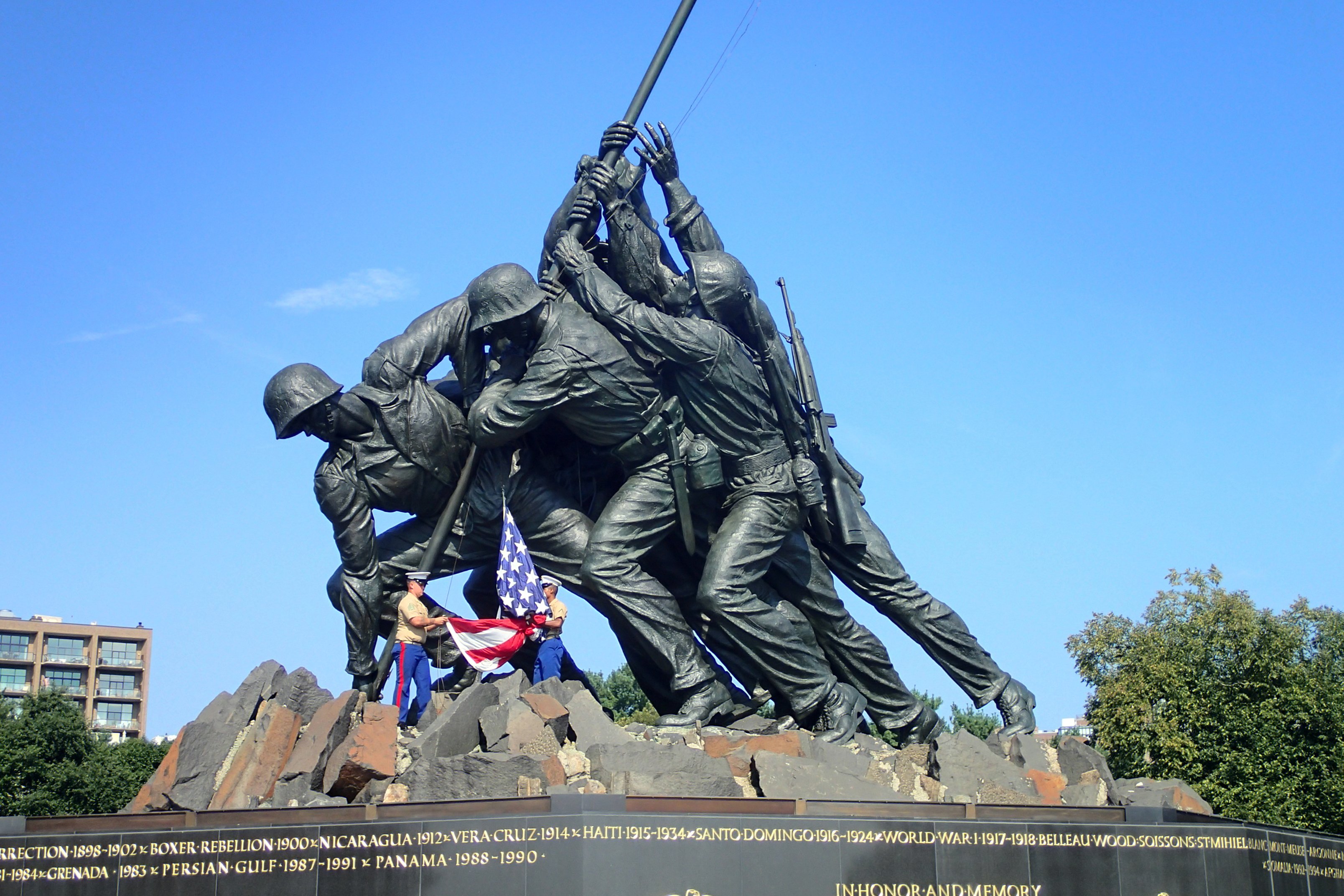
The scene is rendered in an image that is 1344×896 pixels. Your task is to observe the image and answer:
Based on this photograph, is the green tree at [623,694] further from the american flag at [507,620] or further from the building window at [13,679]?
the building window at [13,679]

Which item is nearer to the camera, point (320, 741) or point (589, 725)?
point (320, 741)

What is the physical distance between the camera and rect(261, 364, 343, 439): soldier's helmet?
9.73 m

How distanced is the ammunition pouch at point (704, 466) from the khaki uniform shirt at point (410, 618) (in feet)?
7.13

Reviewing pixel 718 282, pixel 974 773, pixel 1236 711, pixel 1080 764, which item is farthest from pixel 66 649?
pixel 974 773

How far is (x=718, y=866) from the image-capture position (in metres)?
7.29

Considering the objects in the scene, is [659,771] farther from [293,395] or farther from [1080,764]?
[293,395]

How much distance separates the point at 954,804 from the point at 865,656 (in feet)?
9.11

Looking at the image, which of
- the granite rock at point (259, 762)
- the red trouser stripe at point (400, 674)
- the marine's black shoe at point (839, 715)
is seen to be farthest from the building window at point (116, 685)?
the marine's black shoe at point (839, 715)

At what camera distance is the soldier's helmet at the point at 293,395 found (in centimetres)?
973

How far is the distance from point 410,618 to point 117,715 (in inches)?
2178

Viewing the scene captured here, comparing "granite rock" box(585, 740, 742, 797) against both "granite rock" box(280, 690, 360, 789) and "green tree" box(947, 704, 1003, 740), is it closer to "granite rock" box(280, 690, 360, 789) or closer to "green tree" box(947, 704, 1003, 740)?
"granite rock" box(280, 690, 360, 789)

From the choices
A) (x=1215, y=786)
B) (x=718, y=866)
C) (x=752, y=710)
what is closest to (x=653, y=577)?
(x=752, y=710)

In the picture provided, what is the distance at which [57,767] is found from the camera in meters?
24.9

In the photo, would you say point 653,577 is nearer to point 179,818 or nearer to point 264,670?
point 264,670
